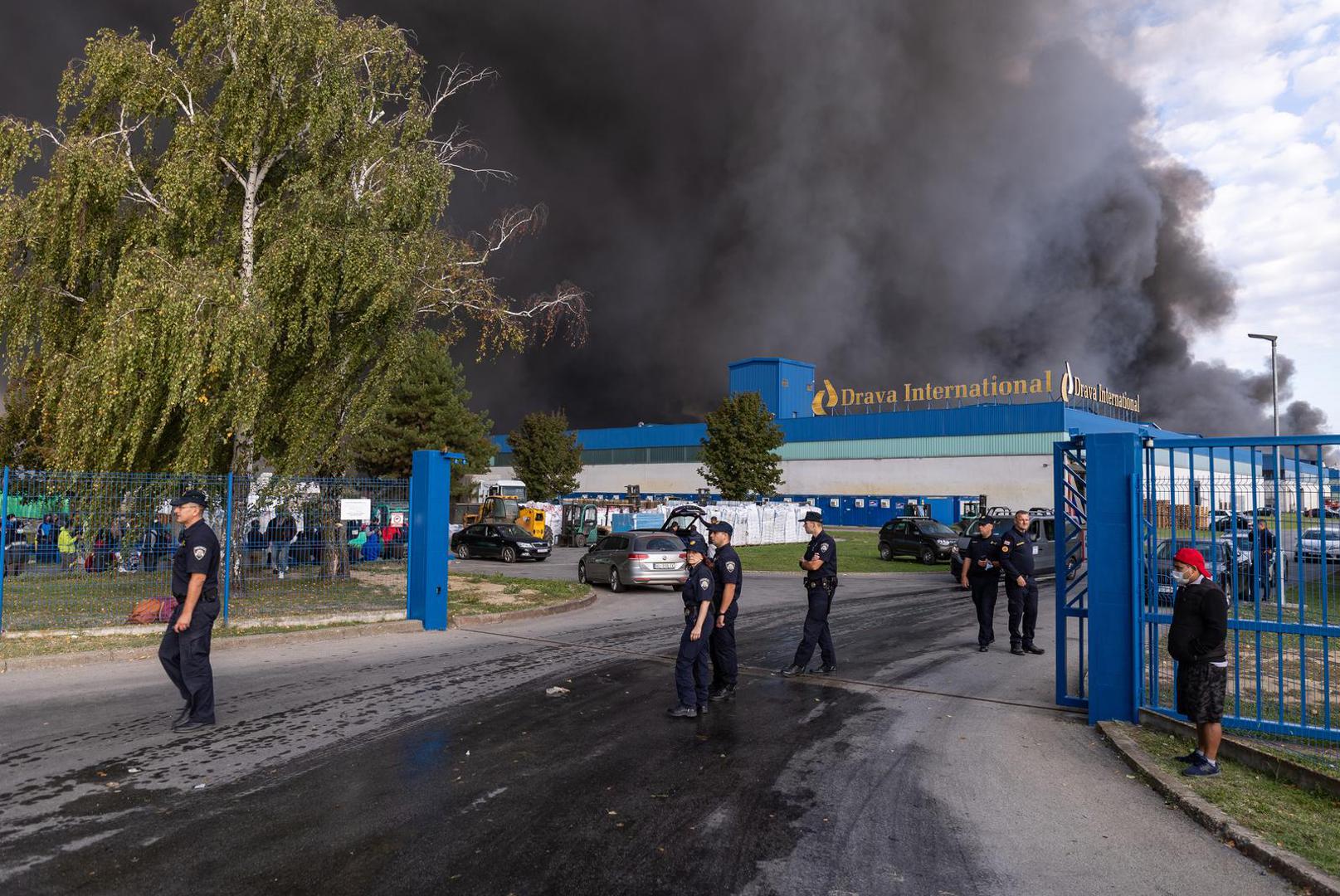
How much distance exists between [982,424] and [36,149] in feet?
182

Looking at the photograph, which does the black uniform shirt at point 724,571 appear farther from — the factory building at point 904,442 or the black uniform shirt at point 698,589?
the factory building at point 904,442

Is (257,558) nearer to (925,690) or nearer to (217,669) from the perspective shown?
(217,669)

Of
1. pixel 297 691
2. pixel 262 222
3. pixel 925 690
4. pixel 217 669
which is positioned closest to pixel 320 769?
pixel 297 691

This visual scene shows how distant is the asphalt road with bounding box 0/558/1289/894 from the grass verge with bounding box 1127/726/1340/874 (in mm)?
333

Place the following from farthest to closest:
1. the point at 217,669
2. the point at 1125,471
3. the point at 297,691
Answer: the point at 217,669 < the point at 297,691 < the point at 1125,471

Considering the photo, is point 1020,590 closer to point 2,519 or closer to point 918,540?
point 2,519

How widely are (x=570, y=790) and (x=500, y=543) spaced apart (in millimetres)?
24158

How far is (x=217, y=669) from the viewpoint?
9.53 m

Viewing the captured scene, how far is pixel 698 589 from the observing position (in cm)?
777

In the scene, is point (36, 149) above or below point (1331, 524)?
above

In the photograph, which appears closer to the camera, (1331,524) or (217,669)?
(1331,524)

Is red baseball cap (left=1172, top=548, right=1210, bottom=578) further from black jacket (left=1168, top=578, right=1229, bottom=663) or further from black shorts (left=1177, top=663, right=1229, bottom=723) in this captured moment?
black shorts (left=1177, top=663, right=1229, bottom=723)

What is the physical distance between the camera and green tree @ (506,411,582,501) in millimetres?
63156

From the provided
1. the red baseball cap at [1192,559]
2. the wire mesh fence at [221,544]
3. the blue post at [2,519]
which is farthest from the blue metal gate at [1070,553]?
the blue post at [2,519]
